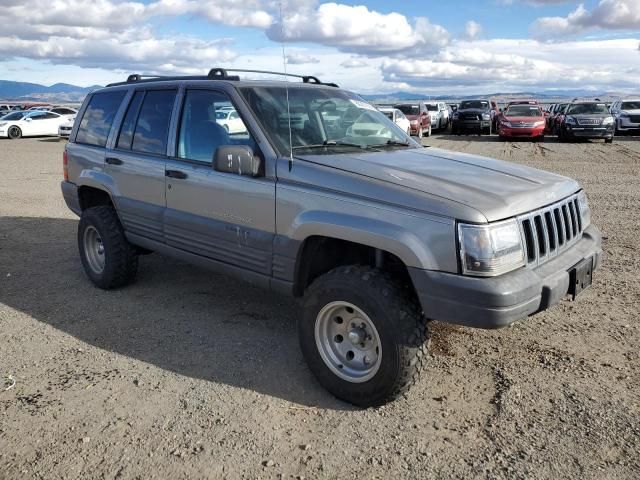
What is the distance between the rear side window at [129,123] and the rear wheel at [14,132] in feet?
87.9

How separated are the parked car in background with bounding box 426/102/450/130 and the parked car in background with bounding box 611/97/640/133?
854cm

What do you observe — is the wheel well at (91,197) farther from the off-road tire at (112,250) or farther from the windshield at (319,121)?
the windshield at (319,121)

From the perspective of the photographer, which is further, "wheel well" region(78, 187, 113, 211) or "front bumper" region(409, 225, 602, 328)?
"wheel well" region(78, 187, 113, 211)

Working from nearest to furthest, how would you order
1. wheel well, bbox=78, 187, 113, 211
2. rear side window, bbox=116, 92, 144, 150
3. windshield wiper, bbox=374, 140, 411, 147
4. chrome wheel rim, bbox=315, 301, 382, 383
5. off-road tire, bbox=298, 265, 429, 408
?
1. off-road tire, bbox=298, 265, 429, 408
2. chrome wheel rim, bbox=315, 301, 382, 383
3. windshield wiper, bbox=374, 140, 411, 147
4. rear side window, bbox=116, 92, 144, 150
5. wheel well, bbox=78, 187, 113, 211

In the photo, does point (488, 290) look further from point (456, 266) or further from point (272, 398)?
point (272, 398)

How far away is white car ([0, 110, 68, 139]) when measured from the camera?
27797 mm

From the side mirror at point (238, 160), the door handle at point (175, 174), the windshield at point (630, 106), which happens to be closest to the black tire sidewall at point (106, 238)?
the door handle at point (175, 174)

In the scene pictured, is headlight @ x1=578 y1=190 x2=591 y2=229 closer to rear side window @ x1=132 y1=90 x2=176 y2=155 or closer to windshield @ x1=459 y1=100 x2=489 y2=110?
rear side window @ x1=132 y1=90 x2=176 y2=155

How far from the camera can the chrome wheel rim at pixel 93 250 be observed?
18.2 ft

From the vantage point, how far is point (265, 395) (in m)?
3.54

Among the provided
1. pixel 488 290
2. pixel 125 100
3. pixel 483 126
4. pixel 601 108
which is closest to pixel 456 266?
pixel 488 290

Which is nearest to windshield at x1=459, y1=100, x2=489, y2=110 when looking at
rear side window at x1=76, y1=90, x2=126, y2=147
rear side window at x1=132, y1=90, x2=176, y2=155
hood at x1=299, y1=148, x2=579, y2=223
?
rear side window at x1=76, y1=90, x2=126, y2=147

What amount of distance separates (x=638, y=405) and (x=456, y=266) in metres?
1.48

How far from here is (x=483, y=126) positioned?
2708 centimetres
